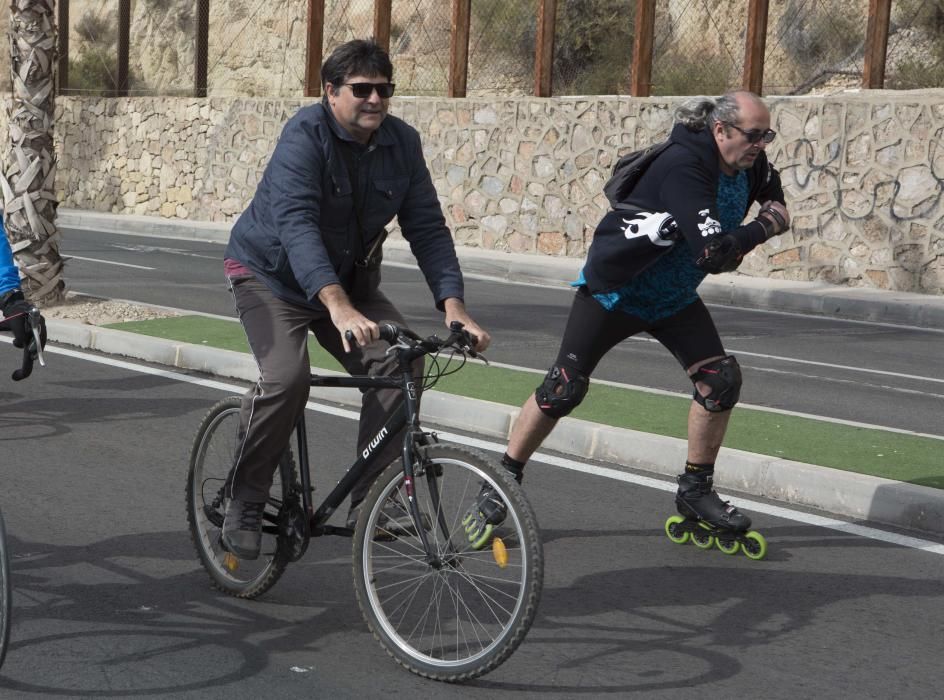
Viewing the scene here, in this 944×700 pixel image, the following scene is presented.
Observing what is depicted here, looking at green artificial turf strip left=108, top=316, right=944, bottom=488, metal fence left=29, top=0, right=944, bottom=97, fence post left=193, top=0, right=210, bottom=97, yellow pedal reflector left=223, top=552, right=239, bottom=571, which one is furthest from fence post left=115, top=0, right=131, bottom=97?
yellow pedal reflector left=223, top=552, right=239, bottom=571

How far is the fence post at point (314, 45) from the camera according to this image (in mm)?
26562

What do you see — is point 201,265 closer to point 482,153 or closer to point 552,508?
point 482,153

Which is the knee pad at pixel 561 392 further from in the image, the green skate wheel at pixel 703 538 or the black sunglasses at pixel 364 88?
the black sunglasses at pixel 364 88

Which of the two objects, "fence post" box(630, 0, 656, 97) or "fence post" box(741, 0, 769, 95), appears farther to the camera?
"fence post" box(630, 0, 656, 97)

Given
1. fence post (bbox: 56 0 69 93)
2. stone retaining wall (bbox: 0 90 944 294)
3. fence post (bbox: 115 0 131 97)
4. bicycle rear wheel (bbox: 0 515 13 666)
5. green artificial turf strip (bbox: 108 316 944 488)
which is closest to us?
bicycle rear wheel (bbox: 0 515 13 666)

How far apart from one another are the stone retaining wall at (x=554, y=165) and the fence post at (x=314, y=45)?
736 millimetres

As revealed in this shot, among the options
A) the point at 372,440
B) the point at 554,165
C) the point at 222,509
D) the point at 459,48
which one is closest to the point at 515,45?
the point at 459,48

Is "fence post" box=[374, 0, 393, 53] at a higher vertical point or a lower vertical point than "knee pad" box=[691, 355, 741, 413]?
higher

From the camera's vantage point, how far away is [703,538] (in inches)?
240

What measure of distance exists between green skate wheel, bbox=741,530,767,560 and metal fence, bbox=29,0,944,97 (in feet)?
50.3

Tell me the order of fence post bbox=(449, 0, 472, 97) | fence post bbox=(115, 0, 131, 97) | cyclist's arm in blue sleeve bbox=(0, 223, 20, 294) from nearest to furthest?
cyclist's arm in blue sleeve bbox=(0, 223, 20, 294) → fence post bbox=(449, 0, 472, 97) → fence post bbox=(115, 0, 131, 97)

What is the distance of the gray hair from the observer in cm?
558

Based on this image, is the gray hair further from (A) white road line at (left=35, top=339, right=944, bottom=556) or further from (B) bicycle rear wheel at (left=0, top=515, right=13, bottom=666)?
(B) bicycle rear wheel at (left=0, top=515, right=13, bottom=666)

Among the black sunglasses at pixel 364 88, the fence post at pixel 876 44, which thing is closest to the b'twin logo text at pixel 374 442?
the black sunglasses at pixel 364 88
